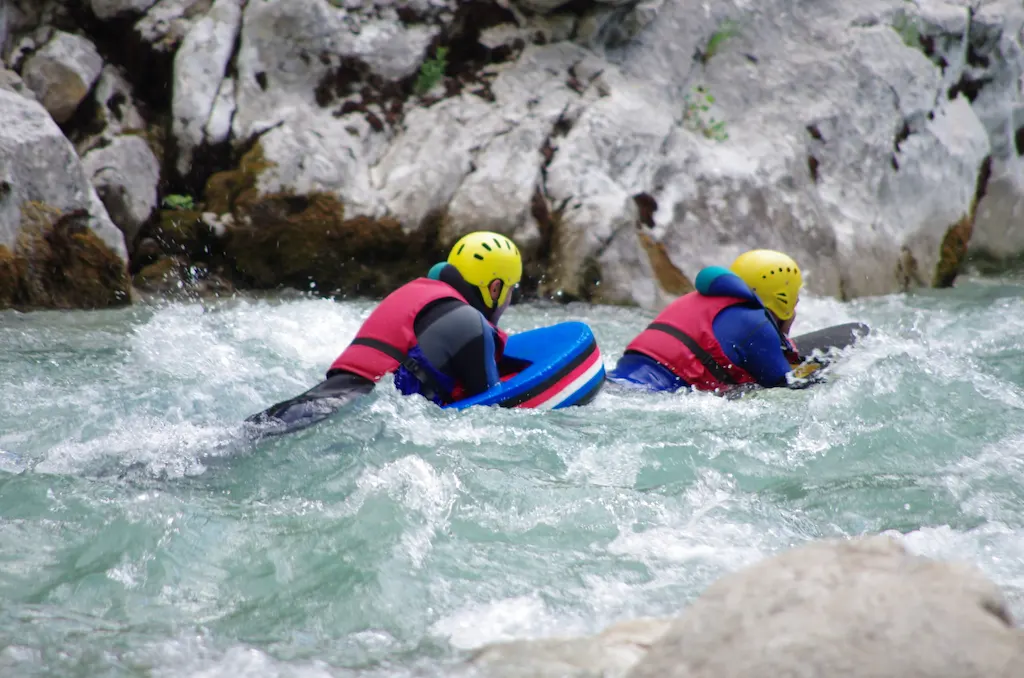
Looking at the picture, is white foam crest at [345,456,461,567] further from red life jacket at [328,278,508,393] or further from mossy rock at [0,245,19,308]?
mossy rock at [0,245,19,308]

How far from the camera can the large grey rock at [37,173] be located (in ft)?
23.7

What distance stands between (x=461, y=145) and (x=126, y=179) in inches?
123

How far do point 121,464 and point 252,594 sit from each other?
1.29 metres

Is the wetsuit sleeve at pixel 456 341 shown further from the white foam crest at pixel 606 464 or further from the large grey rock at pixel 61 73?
the large grey rock at pixel 61 73

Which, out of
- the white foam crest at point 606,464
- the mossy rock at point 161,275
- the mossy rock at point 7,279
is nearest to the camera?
the white foam crest at point 606,464

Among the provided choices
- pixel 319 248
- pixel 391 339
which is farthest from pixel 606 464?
pixel 319 248

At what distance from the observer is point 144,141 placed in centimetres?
874

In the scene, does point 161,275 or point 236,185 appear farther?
point 236,185

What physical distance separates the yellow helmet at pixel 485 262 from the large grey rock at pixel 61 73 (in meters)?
4.98

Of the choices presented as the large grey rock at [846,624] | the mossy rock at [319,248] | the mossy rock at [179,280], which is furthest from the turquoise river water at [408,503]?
the mossy rock at [319,248]

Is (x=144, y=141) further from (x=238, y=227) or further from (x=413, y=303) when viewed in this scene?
(x=413, y=303)

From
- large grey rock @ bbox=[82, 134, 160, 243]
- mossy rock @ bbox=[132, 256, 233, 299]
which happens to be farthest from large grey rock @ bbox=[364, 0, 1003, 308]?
large grey rock @ bbox=[82, 134, 160, 243]

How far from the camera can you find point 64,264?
750 centimetres

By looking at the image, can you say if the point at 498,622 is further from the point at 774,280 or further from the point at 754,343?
the point at 774,280
